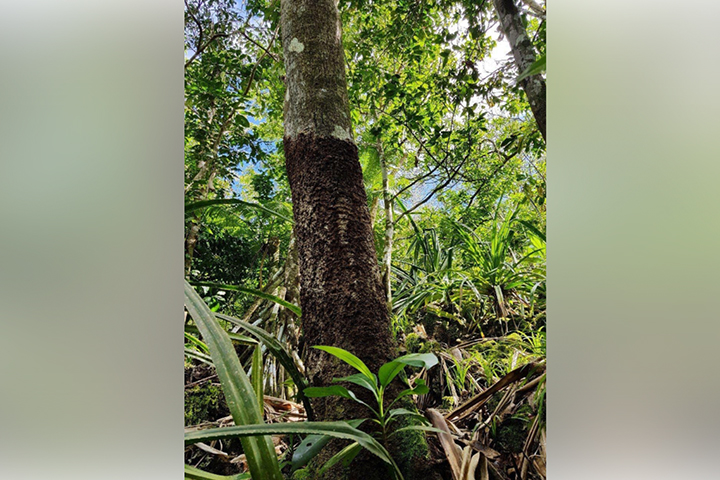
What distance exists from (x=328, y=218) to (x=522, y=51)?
63 centimetres

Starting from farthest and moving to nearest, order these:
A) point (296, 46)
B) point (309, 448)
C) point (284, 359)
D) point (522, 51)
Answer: point (522, 51)
point (296, 46)
point (284, 359)
point (309, 448)

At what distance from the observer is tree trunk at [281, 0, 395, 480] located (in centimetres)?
81

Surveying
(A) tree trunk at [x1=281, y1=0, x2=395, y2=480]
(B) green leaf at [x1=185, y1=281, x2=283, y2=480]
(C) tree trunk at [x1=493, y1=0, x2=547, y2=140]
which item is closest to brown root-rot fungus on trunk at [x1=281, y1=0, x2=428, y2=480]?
(A) tree trunk at [x1=281, y1=0, x2=395, y2=480]

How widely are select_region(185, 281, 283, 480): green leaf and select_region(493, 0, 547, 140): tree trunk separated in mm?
817

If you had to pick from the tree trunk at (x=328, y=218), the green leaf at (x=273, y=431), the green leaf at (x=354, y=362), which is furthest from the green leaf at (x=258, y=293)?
the green leaf at (x=273, y=431)

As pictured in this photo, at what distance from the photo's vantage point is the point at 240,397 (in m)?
0.68

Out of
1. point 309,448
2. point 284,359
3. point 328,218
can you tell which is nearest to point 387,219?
point 328,218

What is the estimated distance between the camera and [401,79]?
114 centimetres

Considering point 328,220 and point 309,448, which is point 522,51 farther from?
point 309,448

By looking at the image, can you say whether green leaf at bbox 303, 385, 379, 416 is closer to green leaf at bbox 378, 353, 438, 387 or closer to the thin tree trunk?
green leaf at bbox 378, 353, 438, 387

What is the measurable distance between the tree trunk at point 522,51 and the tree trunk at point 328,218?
0.41 metres
